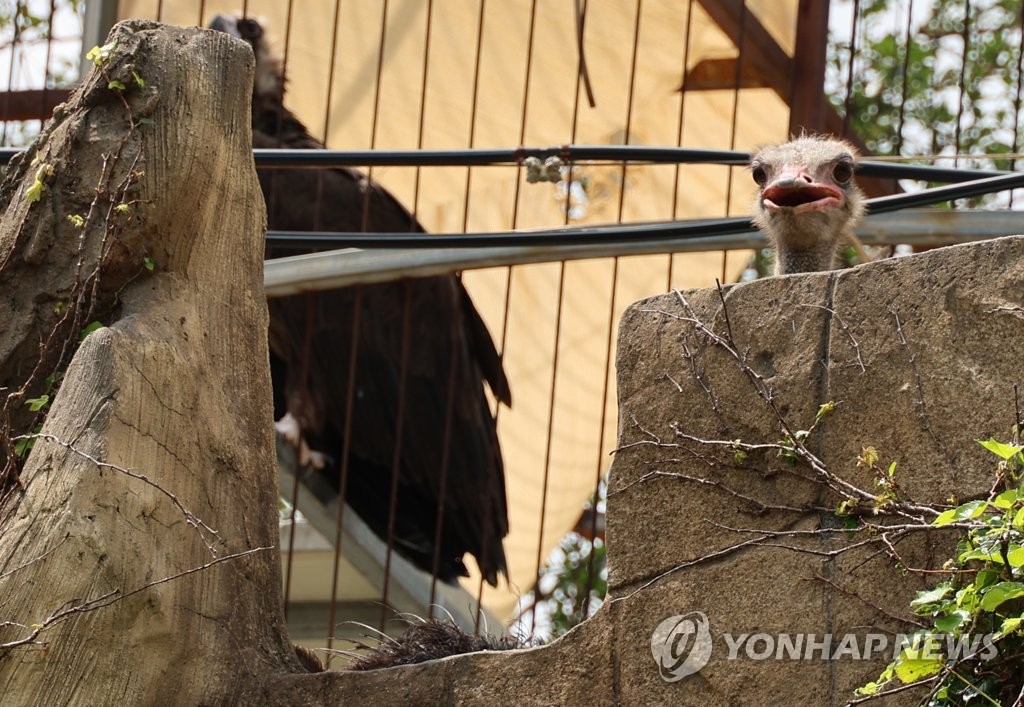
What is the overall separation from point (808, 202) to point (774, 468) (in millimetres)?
1169

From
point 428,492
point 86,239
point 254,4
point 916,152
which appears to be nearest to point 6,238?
point 86,239

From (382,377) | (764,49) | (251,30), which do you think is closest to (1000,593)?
(764,49)

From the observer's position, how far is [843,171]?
4.95 m

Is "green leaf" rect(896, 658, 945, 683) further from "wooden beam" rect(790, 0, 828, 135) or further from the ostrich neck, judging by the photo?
"wooden beam" rect(790, 0, 828, 135)

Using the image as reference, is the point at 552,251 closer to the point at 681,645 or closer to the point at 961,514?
the point at 681,645

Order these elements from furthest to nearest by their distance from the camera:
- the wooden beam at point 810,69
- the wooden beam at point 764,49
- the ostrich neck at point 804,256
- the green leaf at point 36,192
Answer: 1. the wooden beam at point 764,49
2. the wooden beam at point 810,69
3. the ostrich neck at point 804,256
4. the green leaf at point 36,192

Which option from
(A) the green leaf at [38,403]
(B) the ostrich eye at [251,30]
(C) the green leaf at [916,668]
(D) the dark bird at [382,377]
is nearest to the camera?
(C) the green leaf at [916,668]

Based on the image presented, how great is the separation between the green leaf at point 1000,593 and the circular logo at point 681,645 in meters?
0.65

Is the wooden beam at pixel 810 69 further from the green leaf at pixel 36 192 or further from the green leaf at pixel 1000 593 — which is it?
the green leaf at pixel 1000 593

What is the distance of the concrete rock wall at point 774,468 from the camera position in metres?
3.49

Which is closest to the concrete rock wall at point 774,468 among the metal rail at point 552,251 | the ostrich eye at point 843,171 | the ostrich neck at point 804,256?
the ostrich neck at point 804,256

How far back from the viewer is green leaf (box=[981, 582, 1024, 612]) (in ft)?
10.3

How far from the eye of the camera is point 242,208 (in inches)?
183

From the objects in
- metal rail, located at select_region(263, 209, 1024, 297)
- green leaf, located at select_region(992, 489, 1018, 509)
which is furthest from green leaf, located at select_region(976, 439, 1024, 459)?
metal rail, located at select_region(263, 209, 1024, 297)
